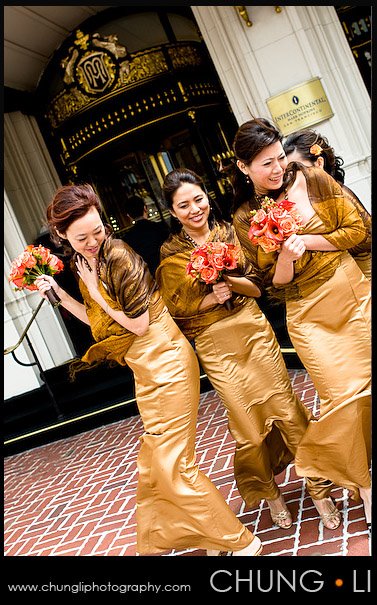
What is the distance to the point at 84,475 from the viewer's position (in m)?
5.77

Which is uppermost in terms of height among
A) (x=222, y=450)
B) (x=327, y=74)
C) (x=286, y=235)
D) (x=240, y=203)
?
(x=327, y=74)

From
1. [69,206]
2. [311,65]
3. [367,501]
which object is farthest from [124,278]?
[311,65]

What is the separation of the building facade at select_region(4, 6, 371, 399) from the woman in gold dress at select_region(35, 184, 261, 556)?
4.48 metres

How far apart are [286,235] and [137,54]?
751cm

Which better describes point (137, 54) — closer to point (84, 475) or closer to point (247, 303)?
point (84, 475)

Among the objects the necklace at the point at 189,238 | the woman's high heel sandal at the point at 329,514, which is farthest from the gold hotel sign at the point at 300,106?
the woman's high heel sandal at the point at 329,514

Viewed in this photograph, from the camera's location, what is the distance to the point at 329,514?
308 cm

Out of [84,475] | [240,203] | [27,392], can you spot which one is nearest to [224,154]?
[27,392]

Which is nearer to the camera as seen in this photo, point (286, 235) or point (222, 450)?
point (286, 235)

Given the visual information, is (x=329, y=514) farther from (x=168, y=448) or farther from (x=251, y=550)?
(x=168, y=448)

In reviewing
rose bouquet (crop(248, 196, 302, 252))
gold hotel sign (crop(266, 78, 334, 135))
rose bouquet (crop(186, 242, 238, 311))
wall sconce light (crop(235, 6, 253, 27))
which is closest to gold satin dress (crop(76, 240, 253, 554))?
rose bouquet (crop(186, 242, 238, 311))

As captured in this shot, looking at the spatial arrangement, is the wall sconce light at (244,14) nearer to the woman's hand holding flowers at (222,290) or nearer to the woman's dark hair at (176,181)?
the woman's dark hair at (176,181)

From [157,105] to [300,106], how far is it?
305 centimetres
